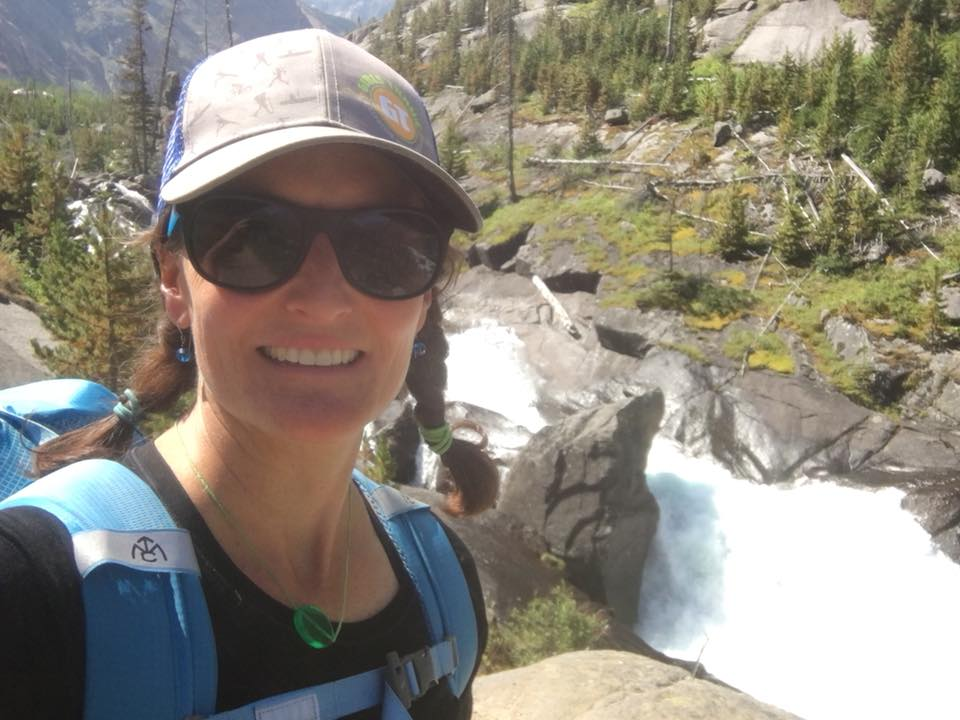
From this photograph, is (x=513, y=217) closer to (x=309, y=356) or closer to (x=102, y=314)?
(x=102, y=314)

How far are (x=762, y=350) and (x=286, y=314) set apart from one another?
14.7 metres

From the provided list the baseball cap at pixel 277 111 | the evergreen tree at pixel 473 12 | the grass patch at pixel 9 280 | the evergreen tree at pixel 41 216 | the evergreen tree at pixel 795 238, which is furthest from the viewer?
the evergreen tree at pixel 473 12

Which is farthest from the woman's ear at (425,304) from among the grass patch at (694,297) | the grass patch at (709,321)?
the grass patch at (694,297)

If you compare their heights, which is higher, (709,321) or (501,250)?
(709,321)

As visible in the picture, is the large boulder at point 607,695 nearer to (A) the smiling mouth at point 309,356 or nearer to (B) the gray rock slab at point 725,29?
(A) the smiling mouth at point 309,356

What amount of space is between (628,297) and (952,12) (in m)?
16.8

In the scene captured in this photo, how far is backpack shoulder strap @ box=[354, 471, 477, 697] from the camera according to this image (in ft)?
5.48

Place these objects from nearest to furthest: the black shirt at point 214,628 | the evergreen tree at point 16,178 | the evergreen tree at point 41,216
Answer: the black shirt at point 214,628 → the evergreen tree at point 41,216 → the evergreen tree at point 16,178

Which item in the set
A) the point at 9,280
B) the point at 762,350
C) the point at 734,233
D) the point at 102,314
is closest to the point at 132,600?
the point at 102,314

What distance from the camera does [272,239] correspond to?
138 cm

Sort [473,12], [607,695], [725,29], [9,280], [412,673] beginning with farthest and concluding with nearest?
[473,12], [725,29], [9,280], [607,695], [412,673]

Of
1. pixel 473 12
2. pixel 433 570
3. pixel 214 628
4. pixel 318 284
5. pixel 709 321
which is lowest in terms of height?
pixel 709 321

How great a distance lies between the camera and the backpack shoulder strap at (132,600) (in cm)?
109

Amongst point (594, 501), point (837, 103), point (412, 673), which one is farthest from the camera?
point (837, 103)
